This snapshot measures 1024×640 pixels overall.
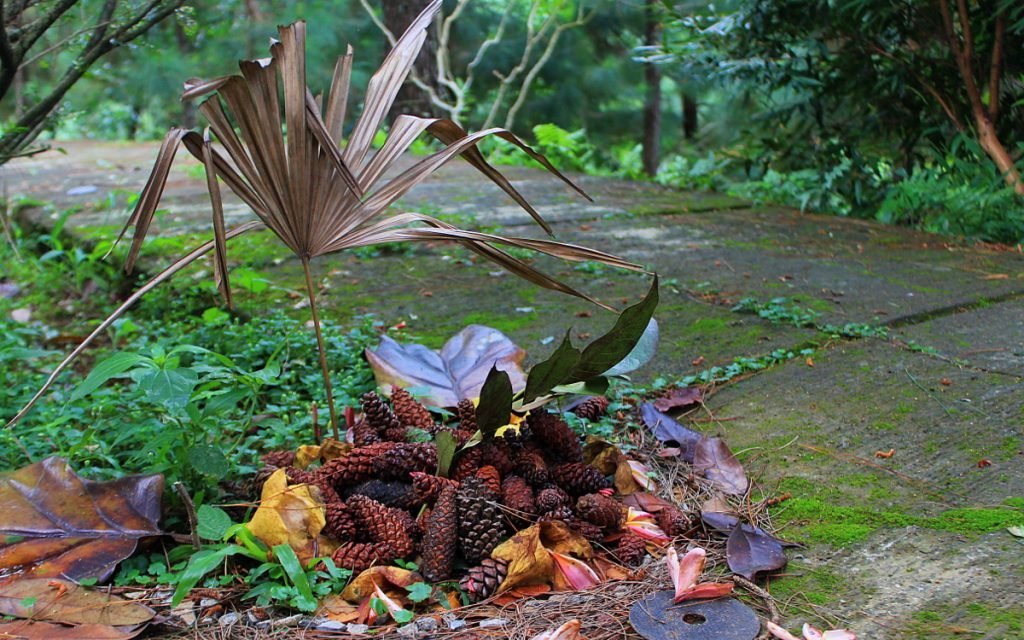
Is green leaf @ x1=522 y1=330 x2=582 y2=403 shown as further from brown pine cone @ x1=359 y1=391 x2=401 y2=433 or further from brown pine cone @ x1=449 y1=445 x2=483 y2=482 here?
brown pine cone @ x1=359 y1=391 x2=401 y2=433

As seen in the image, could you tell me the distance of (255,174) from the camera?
161 cm

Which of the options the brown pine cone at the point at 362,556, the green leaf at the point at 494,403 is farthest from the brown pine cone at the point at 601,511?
the brown pine cone at the point at 362,556

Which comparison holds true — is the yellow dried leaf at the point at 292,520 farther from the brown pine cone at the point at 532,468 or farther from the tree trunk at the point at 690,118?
the tree trunk at the point at 690,118

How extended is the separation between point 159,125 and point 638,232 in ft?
41.0

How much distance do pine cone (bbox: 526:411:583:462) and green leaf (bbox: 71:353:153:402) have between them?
0.73 metres

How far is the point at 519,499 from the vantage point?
5.18 feet

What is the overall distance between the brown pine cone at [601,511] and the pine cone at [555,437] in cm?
17

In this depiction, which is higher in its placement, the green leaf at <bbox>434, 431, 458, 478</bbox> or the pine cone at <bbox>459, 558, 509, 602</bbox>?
the green leaf at <bbox>434, 431, 458, 478</bbox>

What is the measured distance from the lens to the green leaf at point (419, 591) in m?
1.37

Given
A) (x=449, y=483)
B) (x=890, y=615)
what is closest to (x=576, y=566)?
(x=449, y=483)

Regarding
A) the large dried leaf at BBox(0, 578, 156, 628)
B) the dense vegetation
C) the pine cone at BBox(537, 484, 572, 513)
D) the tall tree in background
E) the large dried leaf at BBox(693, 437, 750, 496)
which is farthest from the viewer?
the dense vegetation

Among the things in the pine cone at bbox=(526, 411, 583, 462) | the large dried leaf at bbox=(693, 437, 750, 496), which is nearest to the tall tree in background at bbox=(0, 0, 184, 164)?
the pine cone at bbox=(526, 411, 583, 462)

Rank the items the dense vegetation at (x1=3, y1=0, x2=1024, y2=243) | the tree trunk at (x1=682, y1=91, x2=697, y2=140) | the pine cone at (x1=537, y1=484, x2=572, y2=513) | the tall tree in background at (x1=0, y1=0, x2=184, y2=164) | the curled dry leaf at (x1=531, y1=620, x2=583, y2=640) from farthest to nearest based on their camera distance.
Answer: the tree trunk at (x1=682, y1=91, x2=697, y2=140) → the dense vegetation at (x1=3, y1=0, x2=1024, y2=243) → the tall tree in background at (x1=0, y1=0, x2=184, y2=164) → the pine cone at (x1=537, y1=484, x2=572, y2=513) → the curled dry leaf at (x1=531, y1=620, x2=583, y2=640)

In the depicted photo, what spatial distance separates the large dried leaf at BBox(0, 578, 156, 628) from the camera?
1.36 m
